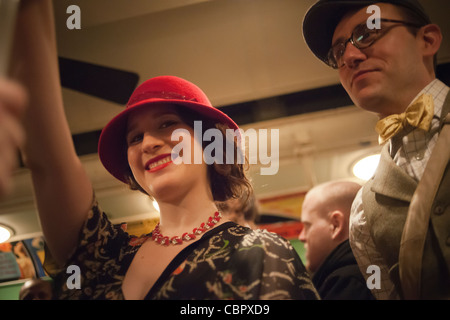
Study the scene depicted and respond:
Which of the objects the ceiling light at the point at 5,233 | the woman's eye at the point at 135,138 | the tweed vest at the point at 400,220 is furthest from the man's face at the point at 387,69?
the ceiling light at the point at 5,233

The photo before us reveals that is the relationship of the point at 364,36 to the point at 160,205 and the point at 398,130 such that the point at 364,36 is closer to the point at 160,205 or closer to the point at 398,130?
the point at 398,130

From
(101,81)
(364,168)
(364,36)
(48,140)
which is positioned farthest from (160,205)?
(364,168)

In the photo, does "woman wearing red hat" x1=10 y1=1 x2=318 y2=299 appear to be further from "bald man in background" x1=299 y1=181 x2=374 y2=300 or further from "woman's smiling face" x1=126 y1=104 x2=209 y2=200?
"bald man in background" x1=299 y1=181 x2=374 y2=300

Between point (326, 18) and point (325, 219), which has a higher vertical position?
point (326, 18)

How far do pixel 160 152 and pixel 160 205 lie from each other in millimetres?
167

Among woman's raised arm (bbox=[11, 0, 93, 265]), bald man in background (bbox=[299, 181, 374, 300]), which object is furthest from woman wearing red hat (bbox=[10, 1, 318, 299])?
bald man in background (bbox=[299, 181, 374, 300])

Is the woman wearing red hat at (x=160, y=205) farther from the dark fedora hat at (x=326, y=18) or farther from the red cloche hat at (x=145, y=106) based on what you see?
the dark fedora hat at (x=326, y=18)

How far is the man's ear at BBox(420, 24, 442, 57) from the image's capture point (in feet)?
3.59

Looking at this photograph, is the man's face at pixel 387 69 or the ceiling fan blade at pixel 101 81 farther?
the ceiling fan blade at pixel 101 81

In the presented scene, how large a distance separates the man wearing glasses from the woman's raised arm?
791 mm

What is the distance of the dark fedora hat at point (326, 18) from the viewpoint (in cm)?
109

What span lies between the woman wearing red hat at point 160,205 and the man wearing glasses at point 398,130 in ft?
0.92

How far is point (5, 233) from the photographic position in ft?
3.21

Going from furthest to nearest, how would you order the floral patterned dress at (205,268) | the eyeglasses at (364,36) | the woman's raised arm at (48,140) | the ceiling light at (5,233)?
the eyeglasses at (364,36) < the ceiling light at (5,233) < the floral patterned dress at (205,268) < the woman's raised arm at (48,140)
